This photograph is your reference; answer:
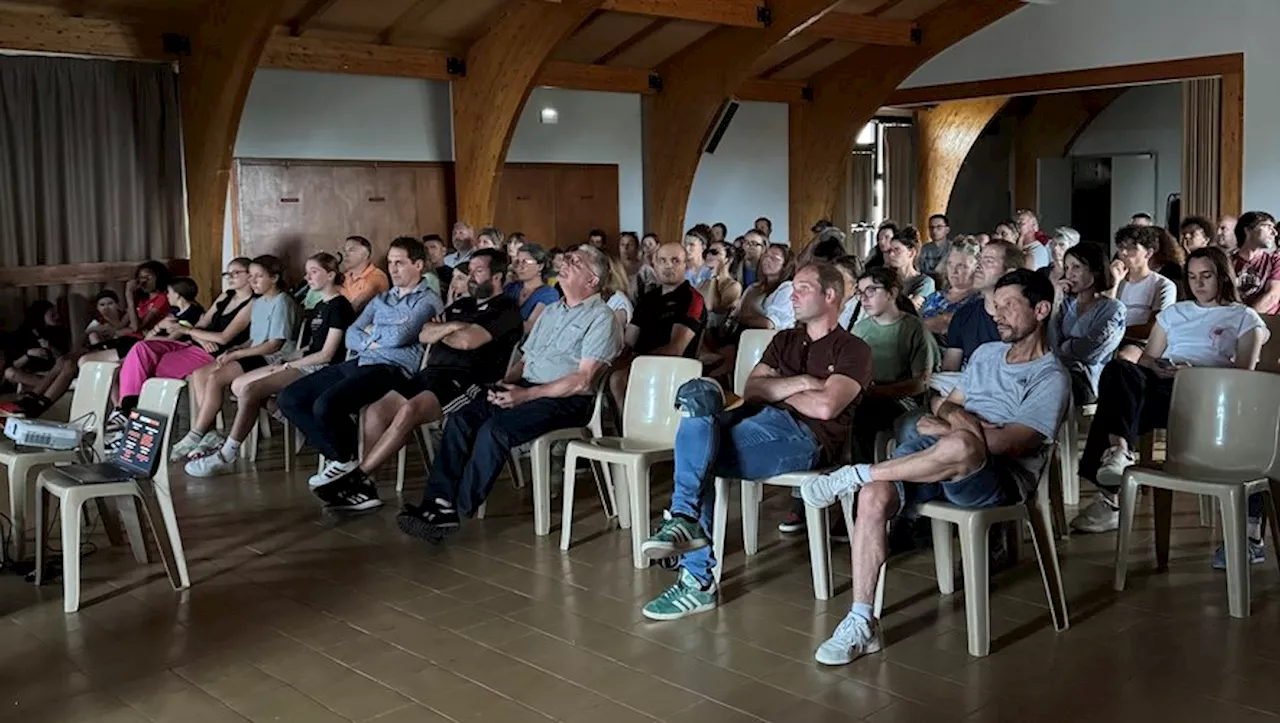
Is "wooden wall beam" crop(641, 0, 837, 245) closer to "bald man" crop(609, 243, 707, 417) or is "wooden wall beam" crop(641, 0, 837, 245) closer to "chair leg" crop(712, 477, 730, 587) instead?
"bald man" crop(609, 243, 707, 417)

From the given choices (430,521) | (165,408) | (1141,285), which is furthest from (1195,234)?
(165,408)

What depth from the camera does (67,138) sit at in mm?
8406

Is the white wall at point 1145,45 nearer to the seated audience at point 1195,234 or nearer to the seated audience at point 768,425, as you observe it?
the seated audience at point 1195,234

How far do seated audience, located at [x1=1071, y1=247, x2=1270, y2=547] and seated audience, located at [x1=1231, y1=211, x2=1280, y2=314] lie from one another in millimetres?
1512

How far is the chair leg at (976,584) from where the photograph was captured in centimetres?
→ 325

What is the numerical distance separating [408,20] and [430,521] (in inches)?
242

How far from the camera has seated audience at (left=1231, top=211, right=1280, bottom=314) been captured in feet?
19.7

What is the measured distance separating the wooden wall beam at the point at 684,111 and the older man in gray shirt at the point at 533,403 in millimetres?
6437

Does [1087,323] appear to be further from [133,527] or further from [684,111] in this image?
[684,111]

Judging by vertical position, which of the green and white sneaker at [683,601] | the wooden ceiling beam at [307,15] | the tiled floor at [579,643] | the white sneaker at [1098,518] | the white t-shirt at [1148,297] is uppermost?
the wooden ceiling beam at [307,15]

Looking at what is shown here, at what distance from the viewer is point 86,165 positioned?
28.0ft

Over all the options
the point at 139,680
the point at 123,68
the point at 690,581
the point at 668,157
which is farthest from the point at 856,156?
the point at 139,680

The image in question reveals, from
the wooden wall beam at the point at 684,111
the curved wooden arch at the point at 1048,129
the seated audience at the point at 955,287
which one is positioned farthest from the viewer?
the curved wooden arch at the point at 1048,129

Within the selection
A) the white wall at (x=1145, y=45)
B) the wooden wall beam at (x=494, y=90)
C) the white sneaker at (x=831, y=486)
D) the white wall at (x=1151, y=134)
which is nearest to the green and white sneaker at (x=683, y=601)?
the white sneaker at (x=831, y=486)
